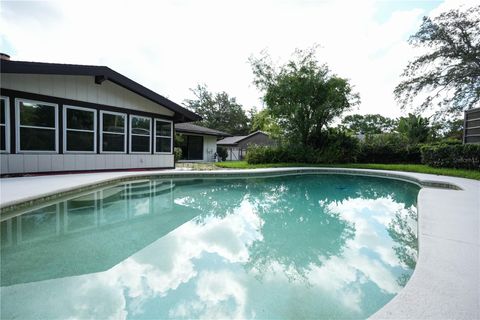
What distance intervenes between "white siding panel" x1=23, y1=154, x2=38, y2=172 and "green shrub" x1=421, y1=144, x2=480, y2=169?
16.2m

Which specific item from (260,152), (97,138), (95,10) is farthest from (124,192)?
(260,152)

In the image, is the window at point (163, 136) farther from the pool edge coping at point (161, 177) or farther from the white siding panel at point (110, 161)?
the pool edge coping at point (161, 177)

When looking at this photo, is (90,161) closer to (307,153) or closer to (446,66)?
(307,153)

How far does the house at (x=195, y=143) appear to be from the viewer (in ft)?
56.2

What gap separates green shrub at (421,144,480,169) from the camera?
10109 millimetres

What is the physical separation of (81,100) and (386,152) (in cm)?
→ 1725

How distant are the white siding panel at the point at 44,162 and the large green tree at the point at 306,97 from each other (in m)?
12.3

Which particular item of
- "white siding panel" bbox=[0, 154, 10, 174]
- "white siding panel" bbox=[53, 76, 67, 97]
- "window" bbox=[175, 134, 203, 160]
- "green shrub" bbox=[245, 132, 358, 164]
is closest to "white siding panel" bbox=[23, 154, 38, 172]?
"white siding panel" bbox=[0, 154, 10, 174]

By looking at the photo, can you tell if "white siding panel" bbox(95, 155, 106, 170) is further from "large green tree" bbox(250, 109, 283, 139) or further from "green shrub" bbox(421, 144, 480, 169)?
"green shrub" bbox(421, 144, 480, 169)

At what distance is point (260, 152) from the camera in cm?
1570

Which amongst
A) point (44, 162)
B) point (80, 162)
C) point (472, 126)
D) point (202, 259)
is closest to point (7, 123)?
point (44, 162)

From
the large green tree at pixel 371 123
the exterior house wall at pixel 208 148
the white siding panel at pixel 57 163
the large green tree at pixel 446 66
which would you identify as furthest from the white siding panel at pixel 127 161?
the large green tree at pixel 371 123

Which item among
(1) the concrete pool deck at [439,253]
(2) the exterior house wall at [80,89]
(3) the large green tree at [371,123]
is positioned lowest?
(1) the concrete pool deck at [439,253]

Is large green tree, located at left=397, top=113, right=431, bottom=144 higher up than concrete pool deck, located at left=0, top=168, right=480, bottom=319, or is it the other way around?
large green tree, located at left=397, top=113, right=431, bottom=144
